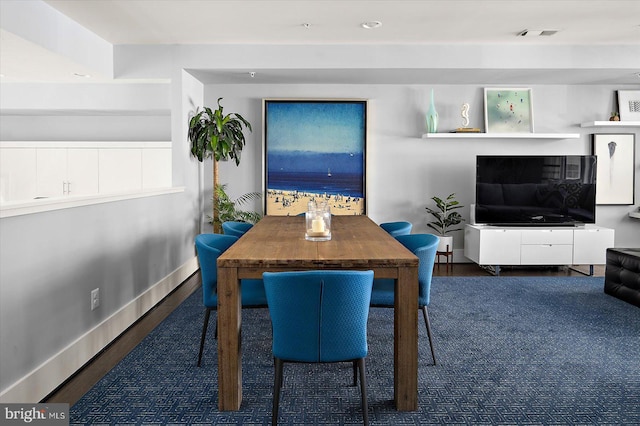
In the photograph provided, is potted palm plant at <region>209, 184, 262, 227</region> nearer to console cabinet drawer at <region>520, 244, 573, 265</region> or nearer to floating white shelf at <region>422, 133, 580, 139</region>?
floating white shelf at <region>422, 133, 580, 139</region>

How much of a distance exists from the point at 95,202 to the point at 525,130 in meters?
5.19

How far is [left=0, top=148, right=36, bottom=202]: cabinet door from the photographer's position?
640cm

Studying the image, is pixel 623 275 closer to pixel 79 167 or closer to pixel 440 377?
pixel 440 377

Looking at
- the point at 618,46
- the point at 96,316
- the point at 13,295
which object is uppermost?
the point at 618,46

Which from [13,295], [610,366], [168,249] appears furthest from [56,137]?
[610,366]

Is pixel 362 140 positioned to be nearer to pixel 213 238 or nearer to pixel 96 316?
pixel 213 238

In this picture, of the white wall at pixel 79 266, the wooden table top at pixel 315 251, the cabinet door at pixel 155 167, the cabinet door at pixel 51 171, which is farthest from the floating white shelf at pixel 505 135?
the cabinet door at pixel 51 171

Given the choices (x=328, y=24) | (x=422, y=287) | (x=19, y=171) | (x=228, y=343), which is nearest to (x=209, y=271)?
(x=228, y=343)

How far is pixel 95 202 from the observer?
123 inches

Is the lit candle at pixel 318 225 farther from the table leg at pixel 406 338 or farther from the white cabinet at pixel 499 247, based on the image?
the white cabinet at pixel 499 247

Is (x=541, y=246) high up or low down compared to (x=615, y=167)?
down

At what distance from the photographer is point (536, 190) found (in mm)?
5875

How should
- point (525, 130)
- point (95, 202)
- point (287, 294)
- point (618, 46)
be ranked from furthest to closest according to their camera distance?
1. point (525, 130)
2. point (618, 46)
3. point (95, 202)
4. point (287, 294)

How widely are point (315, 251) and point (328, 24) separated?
2876 mm
